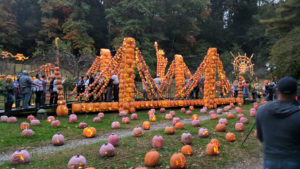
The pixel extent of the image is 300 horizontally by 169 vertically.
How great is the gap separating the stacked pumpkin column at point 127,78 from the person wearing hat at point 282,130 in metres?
8.64

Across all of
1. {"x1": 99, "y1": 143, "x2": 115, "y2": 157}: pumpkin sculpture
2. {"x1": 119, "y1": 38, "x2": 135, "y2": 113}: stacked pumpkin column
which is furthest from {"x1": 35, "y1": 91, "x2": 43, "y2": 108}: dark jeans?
{"x1": 99, "y1": 143, "x2": 115, "y2": 157}: pumpkin sculpture

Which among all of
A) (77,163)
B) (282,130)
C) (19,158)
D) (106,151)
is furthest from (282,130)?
(19,158)

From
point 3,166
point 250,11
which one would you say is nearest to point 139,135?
point 3,166

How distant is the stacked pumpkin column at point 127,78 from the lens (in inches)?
428

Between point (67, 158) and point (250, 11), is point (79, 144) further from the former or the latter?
point (250, 11)

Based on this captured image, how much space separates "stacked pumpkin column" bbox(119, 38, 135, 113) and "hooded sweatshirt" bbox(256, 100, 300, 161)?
341 inches

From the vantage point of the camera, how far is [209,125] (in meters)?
8.01

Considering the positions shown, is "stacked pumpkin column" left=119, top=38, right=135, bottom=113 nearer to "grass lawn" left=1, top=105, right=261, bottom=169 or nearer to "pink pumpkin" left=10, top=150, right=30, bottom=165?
"grass lawn" left=1, top=105, right=261, bottom=169

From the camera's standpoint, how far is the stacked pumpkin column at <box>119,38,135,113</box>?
1088 cm

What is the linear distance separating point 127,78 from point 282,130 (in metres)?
8.86

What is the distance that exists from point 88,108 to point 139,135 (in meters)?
4.67

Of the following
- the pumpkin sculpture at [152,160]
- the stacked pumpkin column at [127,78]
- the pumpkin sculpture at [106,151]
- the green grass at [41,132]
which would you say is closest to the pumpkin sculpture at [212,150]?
the pumpkin sculpture at [152,160]

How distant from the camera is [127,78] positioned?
1091 cm

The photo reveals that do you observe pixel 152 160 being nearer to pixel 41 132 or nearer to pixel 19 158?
pixel 19 158
